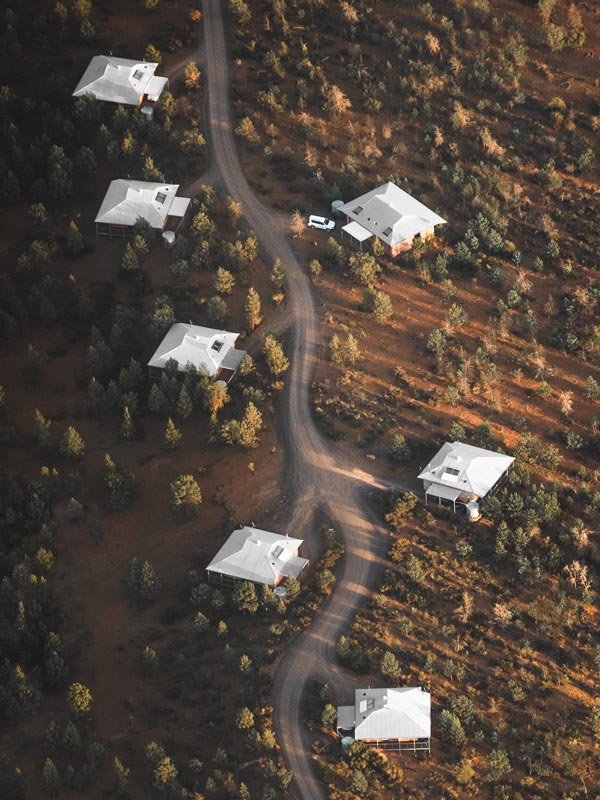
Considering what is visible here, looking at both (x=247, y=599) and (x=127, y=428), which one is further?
(x=127, y=428)

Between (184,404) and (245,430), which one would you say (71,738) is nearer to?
(245,430)

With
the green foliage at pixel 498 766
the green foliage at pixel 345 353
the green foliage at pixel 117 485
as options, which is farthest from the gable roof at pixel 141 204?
the green foliage at pixel 498 766

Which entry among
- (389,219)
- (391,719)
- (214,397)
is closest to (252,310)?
(214,397)

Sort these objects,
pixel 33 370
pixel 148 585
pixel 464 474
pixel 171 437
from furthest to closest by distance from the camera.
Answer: pixel 33 370
pixel 171 437
pixel 464 474
pixel 148 585

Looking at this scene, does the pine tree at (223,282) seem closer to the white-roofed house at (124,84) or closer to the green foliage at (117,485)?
the green foliage at (117,485)

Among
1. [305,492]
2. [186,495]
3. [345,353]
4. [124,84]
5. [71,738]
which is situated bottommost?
[71,738]

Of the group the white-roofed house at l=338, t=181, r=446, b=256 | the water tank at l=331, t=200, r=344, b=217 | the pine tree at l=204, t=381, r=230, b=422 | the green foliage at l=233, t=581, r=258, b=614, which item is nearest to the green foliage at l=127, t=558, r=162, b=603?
the green foliage at l=233, t=581, r=258, b=614

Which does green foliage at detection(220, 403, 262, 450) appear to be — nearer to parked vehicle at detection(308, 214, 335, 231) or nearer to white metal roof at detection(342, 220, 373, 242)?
white metal roof at detection(342, 220, 373, 242)

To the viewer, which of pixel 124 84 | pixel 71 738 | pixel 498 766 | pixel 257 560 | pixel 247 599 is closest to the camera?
pixel 498 766
